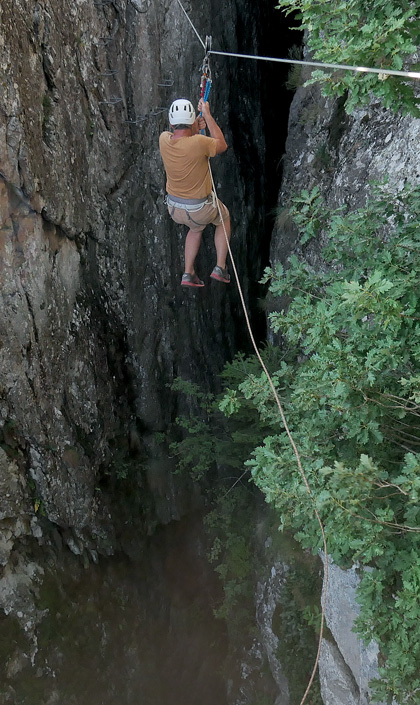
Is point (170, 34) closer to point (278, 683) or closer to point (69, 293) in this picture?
point (69, 293)

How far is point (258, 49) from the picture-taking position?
33.6 ft

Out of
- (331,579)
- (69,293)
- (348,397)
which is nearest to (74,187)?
(69,293)

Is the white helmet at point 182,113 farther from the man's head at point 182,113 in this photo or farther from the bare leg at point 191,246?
the bare leg at point 191,246

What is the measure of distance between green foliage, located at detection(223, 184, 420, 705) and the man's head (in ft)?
8.67

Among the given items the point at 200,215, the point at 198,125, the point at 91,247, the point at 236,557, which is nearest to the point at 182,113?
the point at 198,125

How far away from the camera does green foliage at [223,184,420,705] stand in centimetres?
347

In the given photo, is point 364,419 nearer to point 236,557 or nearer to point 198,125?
point 198,125

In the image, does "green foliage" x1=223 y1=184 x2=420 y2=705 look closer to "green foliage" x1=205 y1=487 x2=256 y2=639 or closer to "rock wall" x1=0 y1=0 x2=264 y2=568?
"rock wall" x1=0 y1=0 x2=264 y2=568

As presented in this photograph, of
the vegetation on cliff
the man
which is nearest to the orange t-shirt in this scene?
the man

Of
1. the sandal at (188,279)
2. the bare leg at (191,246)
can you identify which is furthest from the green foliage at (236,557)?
the bare leg at (191,246)

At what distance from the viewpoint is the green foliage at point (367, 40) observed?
3141 mm

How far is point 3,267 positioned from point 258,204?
5465 mm

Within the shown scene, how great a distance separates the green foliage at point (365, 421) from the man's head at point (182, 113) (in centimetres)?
264

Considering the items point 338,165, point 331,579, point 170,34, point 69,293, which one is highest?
point 170,34
